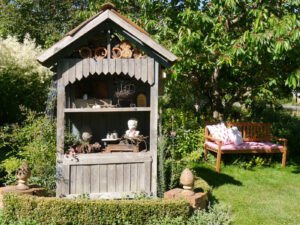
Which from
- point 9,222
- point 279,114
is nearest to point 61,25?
point 279,114

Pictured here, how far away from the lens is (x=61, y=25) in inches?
722

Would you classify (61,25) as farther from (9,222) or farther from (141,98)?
(9,222)

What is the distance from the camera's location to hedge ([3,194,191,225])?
516cm

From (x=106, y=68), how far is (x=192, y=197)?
239 cm

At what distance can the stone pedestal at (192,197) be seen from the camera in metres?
5.65

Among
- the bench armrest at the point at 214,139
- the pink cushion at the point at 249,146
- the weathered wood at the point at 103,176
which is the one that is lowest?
the weathered wood at the point at 103,176

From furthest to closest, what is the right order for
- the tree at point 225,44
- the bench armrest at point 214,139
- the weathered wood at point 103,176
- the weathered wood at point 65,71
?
the bench armrest at point 214,139
the tree at point 225,44
the weathered wood at point 103,176
the weathered wood at point 65,71

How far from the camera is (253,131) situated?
1045 cm

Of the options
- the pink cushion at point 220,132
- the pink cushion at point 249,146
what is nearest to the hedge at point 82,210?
the pink cushion at point 249,146

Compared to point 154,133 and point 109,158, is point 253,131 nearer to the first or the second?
point 154,133

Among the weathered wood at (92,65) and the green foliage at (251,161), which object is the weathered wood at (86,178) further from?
the green foliage at (251,161)

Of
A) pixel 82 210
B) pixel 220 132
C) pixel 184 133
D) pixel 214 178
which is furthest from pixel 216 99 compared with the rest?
pixel 82 210

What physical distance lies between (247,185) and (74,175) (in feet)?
12.7

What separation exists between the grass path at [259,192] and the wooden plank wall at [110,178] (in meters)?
1.60
